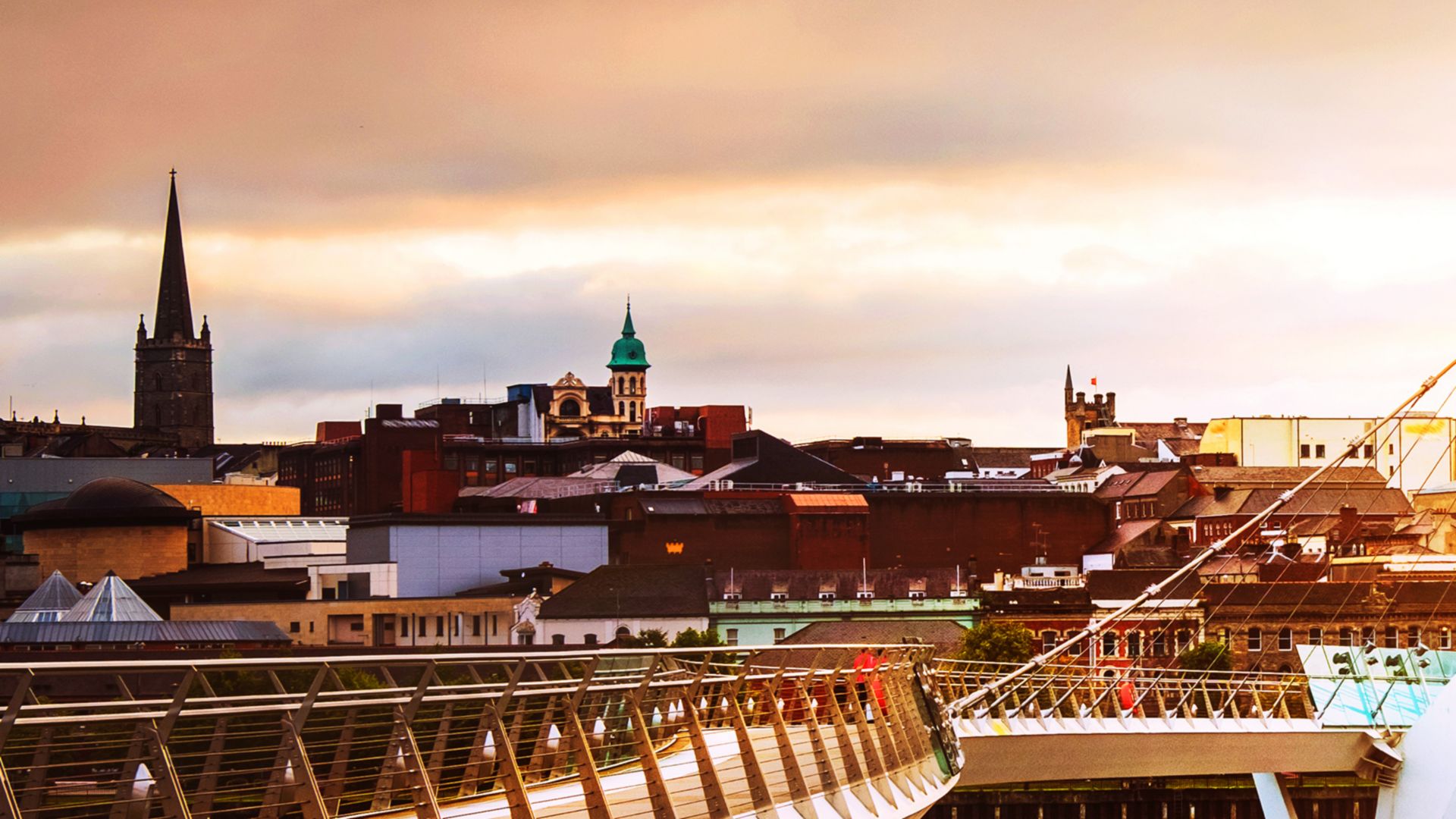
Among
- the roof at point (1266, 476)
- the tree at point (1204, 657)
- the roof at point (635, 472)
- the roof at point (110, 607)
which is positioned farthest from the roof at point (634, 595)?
the roof at point (635, 472)

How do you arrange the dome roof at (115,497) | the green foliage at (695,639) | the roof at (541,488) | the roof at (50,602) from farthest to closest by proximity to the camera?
1. the roof at (541,488)
2. the dome roof at (115,497)
3. the roof at (50,602)
4. the green foliage at (695,639)

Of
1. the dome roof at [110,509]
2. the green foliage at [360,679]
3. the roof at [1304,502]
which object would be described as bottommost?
the green foliage at [360,679]

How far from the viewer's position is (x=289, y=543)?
127500 mm

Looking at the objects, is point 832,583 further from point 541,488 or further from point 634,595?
point 541,488

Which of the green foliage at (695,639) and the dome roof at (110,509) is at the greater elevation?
the dome roof at (110,509)

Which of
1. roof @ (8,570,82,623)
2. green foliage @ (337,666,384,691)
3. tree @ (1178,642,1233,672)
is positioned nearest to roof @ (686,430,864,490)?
roof @ (8,570,82,623)

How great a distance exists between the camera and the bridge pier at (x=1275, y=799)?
48.4 metres

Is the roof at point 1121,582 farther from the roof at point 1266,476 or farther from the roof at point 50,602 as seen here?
the roof at point 50,602

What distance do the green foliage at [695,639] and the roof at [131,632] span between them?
1446 cm

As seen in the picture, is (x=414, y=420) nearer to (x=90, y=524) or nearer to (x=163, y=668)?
(x=90, y=524)

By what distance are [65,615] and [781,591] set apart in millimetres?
28859

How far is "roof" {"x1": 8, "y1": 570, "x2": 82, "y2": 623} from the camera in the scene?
3925 inches

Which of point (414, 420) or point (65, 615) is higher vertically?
point (414, 420)

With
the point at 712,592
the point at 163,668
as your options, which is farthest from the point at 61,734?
the point at 712,592
